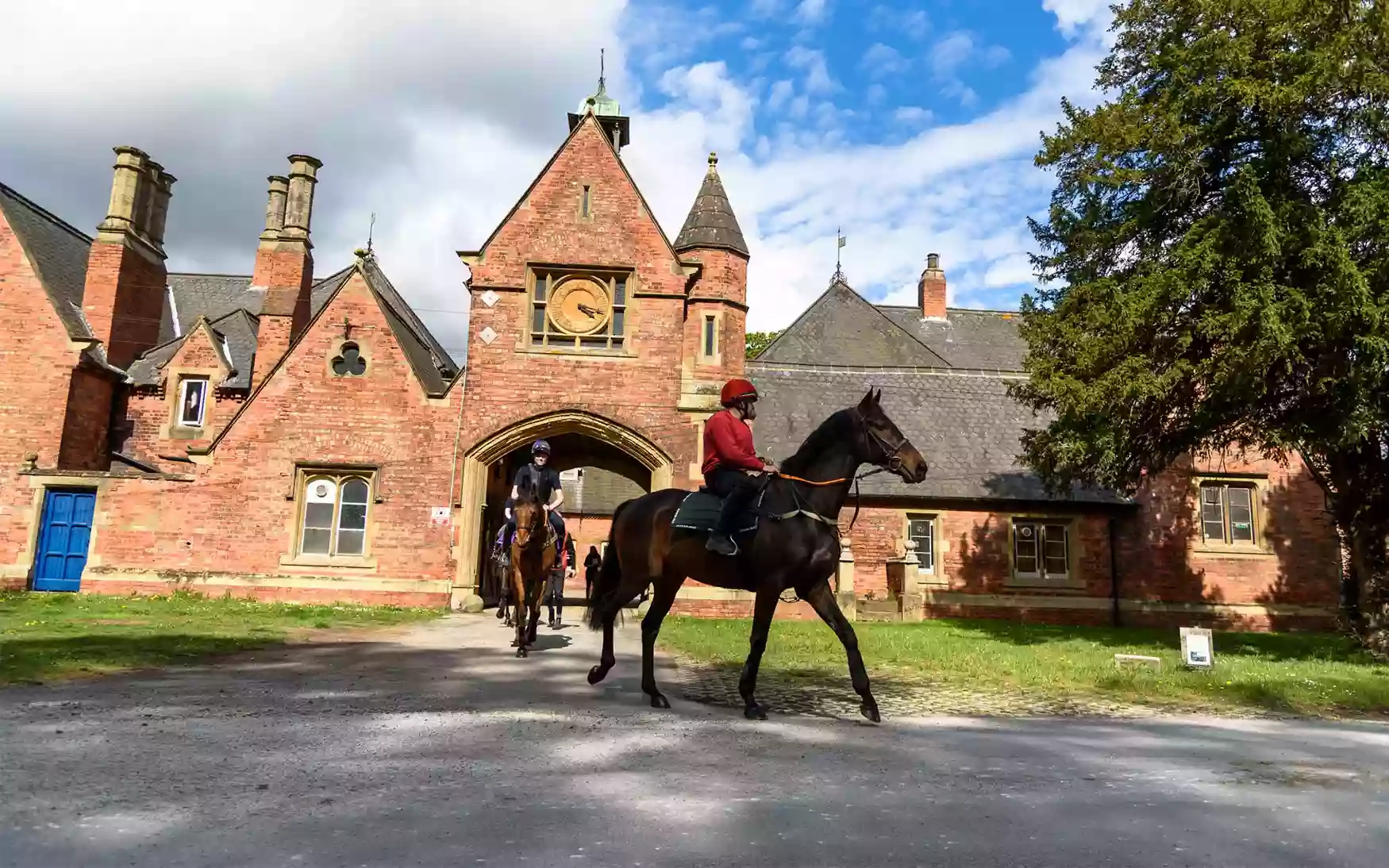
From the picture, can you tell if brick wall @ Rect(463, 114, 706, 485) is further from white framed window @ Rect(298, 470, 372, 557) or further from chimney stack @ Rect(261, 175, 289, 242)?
chimney stack @ Rect(261, 175, 289, 242)

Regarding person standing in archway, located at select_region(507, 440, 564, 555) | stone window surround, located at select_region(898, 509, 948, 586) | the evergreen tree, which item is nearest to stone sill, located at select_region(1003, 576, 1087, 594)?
stone window surround, located at select_region(898, 509, 948, 586)

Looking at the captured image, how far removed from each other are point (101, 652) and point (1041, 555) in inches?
787

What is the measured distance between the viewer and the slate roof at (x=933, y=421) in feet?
70.6

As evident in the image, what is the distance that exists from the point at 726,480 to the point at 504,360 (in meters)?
12.9

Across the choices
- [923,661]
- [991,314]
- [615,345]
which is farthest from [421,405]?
[991,314]

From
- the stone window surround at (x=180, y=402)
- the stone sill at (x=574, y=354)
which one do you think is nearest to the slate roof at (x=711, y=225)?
the stone sill at (x=574, y=354)

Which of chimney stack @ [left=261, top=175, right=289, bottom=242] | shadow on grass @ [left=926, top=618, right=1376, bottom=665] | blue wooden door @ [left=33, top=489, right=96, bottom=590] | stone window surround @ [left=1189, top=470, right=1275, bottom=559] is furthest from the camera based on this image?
chimney stack @ [left=261, top=175, right=289, bottom=242]

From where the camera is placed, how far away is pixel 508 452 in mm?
18922

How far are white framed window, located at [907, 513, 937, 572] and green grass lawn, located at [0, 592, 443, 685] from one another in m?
11.9

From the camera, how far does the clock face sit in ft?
63.3

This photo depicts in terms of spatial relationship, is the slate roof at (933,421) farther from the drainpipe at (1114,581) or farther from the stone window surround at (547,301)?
the stone window surround at (547,301)

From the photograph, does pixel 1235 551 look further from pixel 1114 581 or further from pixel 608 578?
pixel 608 578

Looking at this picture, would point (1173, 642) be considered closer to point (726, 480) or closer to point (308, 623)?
point (726, 480)

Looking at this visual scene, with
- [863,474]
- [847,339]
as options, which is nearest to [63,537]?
[863,474]
